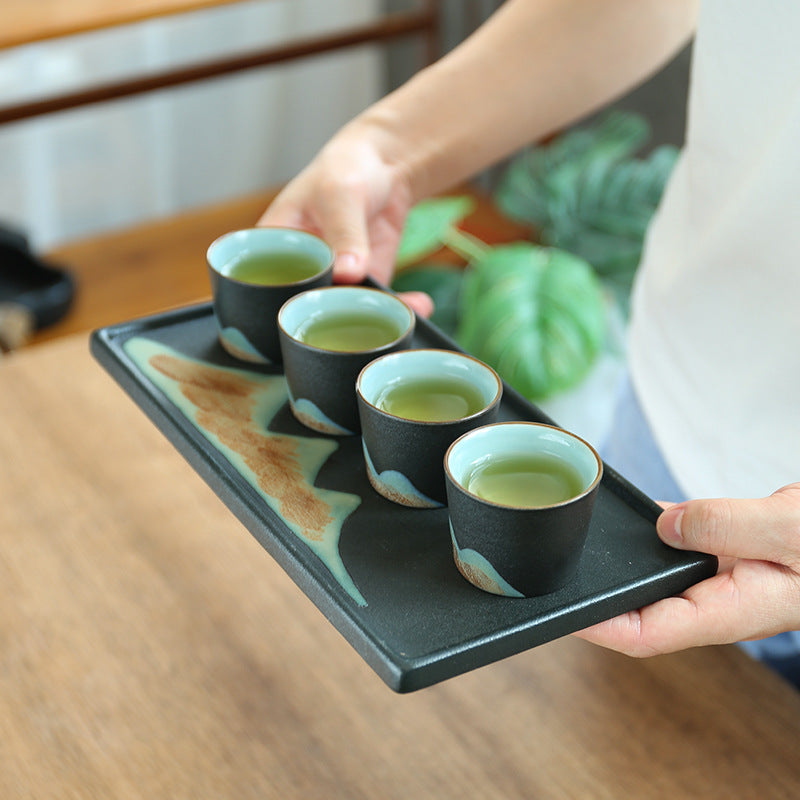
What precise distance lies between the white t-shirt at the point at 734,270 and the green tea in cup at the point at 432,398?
0.80 feet

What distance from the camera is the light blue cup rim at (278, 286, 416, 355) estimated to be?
721 millimetres

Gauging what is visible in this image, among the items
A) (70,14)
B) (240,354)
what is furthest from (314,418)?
(70,14)

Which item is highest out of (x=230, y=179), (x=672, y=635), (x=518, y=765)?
(x=672, y=635)

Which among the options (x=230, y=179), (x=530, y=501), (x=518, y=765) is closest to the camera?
(x=530, y=501)

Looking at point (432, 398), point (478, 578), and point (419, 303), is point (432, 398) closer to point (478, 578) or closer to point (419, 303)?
point (478, 578)

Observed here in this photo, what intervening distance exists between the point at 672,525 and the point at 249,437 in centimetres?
27

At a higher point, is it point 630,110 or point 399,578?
point 399,578

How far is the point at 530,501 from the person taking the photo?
1.94 ft

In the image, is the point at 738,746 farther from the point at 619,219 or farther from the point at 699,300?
the point at 619,219

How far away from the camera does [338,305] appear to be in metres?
0.75

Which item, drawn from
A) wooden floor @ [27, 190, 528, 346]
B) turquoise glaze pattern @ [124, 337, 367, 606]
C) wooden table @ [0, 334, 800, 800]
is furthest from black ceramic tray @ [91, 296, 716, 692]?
wooden floor @ [27, 190, 528, 346]

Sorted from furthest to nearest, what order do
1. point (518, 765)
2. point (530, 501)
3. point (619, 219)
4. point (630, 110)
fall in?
point (630, 110), point (619, 219), point (518, 765), point (530, 501)

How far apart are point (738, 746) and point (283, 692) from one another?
30cm

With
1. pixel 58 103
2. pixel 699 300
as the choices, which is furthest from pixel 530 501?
pixel 58 103
